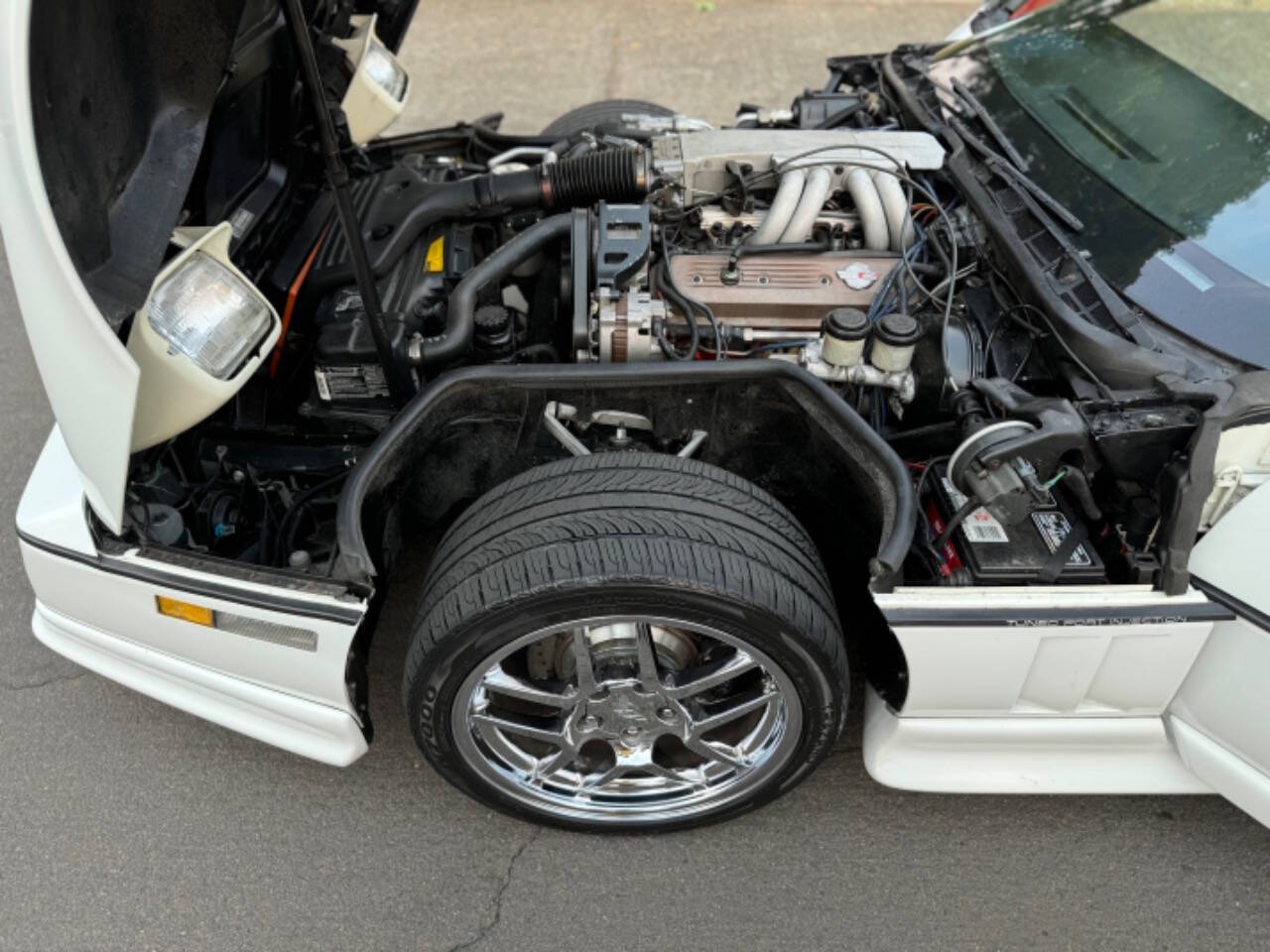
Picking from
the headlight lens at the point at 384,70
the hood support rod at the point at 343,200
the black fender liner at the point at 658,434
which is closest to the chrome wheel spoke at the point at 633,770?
the black fender liner at the point at 658,434

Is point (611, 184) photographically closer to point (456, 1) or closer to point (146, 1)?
point (146, 1)

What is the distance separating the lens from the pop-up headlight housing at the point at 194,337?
6.29 ft

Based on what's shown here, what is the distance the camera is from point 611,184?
2727mm

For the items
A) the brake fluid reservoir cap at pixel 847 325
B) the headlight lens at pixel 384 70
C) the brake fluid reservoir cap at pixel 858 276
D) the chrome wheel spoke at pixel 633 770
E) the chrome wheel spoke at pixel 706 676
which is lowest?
the chrome wheel spoke at pixel 633 770

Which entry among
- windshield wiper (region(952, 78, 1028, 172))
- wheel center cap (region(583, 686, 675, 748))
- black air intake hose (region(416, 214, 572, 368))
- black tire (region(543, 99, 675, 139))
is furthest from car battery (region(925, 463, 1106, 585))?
black tire (region(543, 99, 675, 139))

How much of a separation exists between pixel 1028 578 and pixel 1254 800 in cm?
68

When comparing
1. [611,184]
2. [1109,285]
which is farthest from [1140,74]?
[611,184]

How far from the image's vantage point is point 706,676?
213cm

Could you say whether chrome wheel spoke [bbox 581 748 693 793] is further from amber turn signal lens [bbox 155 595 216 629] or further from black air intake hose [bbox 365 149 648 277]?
black air intake hose [bbox 365 149 648 277]

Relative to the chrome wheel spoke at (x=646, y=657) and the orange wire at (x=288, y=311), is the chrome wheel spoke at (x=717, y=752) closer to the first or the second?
the chrome wheel spoke at (x=646, y=657)

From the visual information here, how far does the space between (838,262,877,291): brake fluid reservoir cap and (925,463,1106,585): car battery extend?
0.56 m

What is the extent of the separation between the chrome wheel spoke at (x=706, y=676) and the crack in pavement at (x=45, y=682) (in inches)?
67.1

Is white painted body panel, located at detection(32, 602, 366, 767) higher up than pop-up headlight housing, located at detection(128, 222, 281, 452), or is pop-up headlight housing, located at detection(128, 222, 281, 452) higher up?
pop-up headlight housing, located at detection(128, 222, 281, 452)

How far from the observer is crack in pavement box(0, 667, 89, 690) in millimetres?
2689
